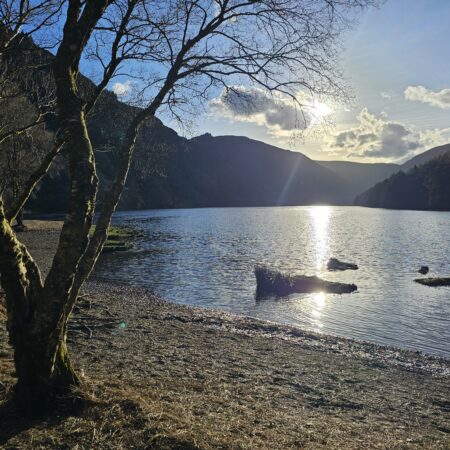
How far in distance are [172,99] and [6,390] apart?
243 inches

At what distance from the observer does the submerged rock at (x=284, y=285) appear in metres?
29.3

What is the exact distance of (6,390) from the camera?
689 cm

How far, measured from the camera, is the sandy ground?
5.82 m

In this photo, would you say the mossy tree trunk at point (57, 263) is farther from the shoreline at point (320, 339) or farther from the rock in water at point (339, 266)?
the rock in water at point (339, 266)

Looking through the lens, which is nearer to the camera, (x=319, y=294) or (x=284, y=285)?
(x=319, y=294)

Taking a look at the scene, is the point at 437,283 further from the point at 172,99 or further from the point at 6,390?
the point at 6,390

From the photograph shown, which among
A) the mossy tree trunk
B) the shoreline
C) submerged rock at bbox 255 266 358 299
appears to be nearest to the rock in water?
submerged rock at bbox 255 266 358 299

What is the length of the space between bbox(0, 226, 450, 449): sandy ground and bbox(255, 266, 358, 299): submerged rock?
9.58 meters

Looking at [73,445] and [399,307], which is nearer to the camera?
[73,445]

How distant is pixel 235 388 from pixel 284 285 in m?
20.2

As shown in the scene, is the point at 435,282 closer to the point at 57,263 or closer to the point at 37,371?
the point at 37,371

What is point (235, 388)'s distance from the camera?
9758 millimetres

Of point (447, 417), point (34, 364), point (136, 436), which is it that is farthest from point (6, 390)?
point (447, 417)

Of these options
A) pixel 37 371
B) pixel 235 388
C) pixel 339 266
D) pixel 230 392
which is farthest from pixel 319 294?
pixel 37 371
